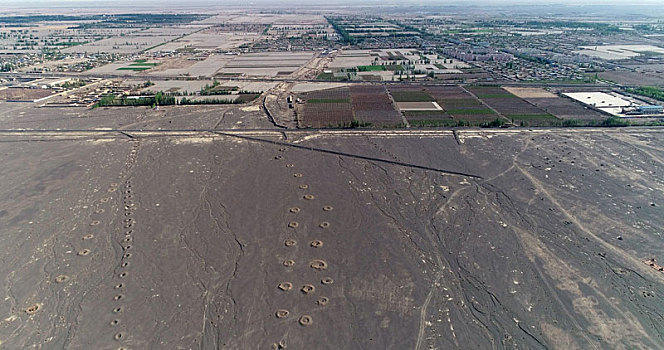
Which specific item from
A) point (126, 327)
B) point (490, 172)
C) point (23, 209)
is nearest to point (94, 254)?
point (126, 327)

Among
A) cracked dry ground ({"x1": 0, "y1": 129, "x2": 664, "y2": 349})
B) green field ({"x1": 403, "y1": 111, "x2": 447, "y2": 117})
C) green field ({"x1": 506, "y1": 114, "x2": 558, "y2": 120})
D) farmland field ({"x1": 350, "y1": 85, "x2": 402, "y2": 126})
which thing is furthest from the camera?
green field ({"x1": 403, "y1": 111, "x2": 447, "y2": 117})

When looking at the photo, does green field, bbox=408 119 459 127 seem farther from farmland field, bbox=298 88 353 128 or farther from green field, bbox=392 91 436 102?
green field, bbox=392 91 436 102

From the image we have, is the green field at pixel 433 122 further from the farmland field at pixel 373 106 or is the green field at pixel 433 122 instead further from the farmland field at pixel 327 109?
the farmland field at pixel 327 109

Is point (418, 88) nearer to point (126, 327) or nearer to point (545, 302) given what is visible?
point (545, 302)

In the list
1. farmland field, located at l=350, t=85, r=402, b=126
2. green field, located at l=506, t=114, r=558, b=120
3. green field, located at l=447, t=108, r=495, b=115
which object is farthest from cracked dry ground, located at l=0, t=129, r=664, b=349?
green field, located at l=447, t=108, r=495, b=115

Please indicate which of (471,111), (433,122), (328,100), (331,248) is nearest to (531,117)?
(471,111)

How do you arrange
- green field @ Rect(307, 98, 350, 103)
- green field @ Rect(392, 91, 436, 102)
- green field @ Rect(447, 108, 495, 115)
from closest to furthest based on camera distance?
green field @ Rect(447, 108, 495, 115)
green field @ Rect(307, 98, 350, 103)
green field @ Rect(392, 91, 436, 102)

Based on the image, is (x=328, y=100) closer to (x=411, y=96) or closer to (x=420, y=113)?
(x=411, y=96)
